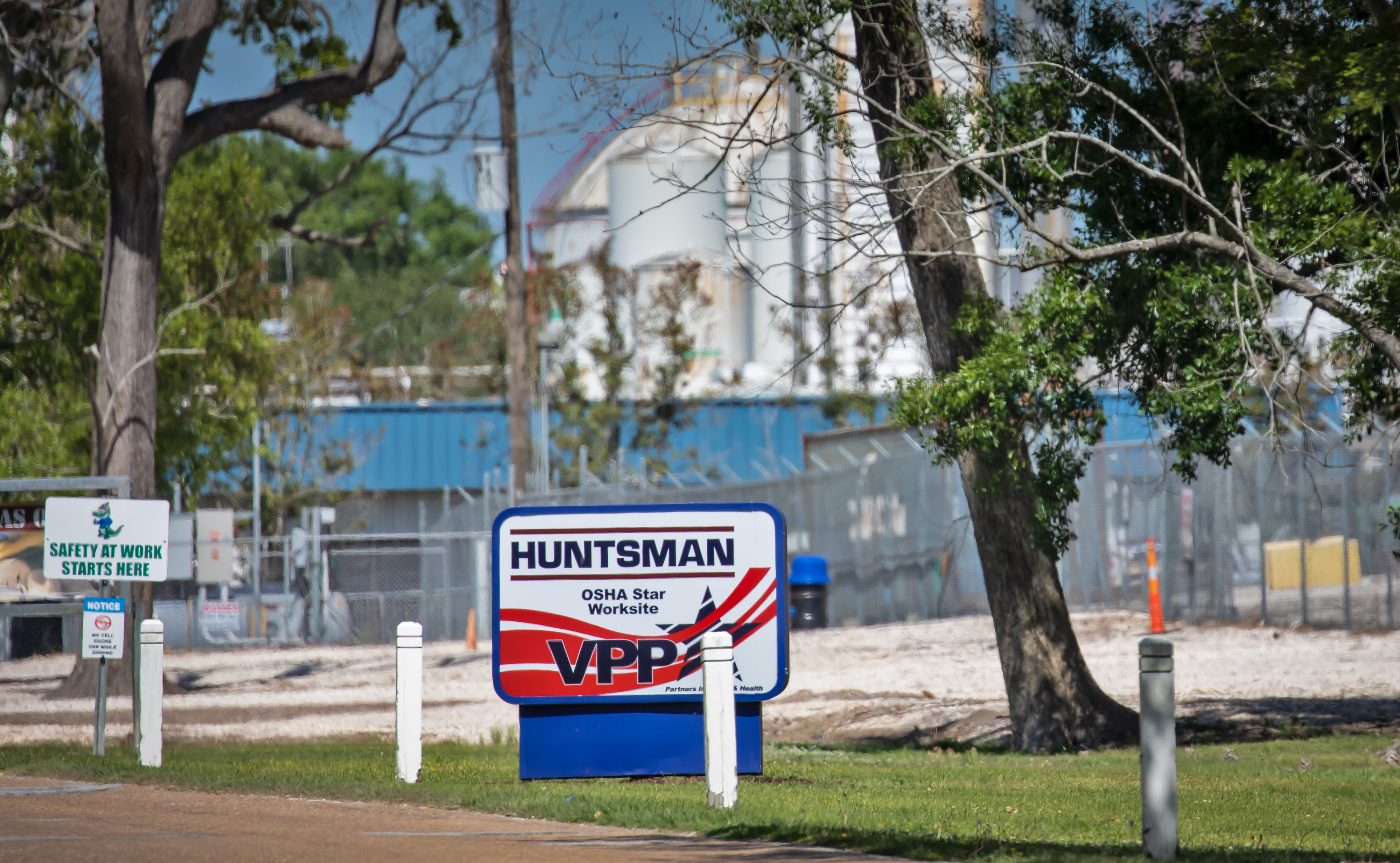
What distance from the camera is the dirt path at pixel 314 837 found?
639 cm

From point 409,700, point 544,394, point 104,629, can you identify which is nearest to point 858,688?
point 104,629

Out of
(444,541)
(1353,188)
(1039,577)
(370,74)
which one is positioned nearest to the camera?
(1353,188)

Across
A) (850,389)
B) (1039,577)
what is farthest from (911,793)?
(850,389)

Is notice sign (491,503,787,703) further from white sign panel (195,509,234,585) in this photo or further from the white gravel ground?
white sign panel (195,509,234,585)

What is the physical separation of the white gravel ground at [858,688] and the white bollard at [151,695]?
4.02m

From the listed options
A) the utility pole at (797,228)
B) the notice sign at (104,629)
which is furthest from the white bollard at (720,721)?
the notice sign at (104,629)

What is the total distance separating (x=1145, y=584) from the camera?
26.1 meters

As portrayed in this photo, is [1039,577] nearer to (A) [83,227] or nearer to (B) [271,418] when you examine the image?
(A) [83,227]

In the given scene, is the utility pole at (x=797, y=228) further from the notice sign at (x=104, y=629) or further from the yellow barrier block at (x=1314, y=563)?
the yellow barrier block at (x=1314, y=563)

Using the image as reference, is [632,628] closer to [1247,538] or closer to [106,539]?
[106,539]

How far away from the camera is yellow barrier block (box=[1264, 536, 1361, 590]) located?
22.1m

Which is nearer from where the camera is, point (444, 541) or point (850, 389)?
point (444, 541)

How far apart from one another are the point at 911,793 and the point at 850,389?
33342 millimetres

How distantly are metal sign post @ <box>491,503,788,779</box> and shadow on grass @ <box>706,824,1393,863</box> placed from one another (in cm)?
198
